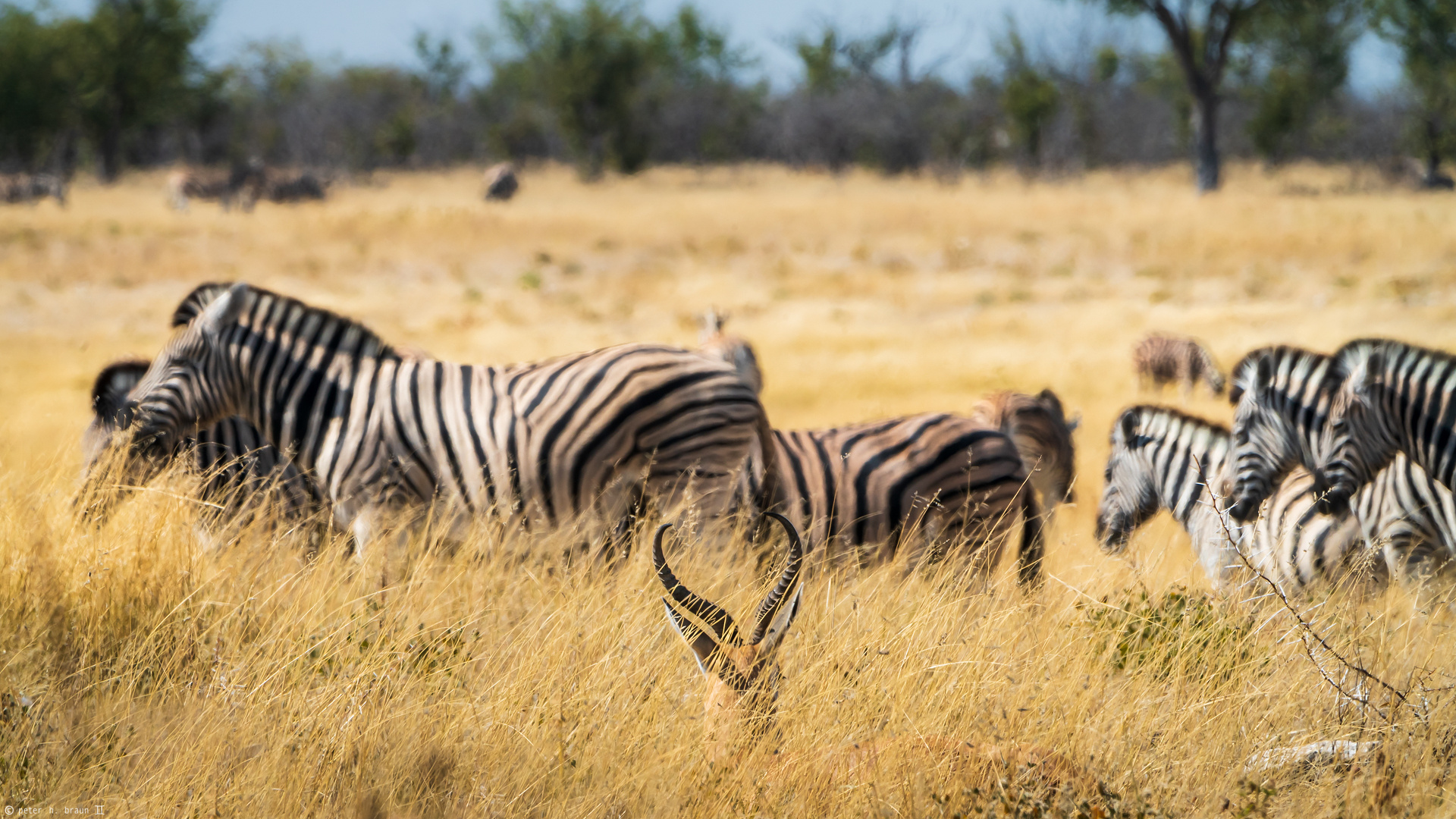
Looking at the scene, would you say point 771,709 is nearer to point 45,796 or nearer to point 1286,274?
point 45,796

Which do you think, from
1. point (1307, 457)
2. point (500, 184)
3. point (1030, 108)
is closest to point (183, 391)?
point (1307, 457)

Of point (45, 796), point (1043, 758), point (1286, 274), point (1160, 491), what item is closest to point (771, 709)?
point (1043, 758)

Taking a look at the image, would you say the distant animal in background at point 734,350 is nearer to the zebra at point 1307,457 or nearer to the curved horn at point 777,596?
the zebra at point 1307,457

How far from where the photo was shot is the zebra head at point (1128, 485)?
244 inches

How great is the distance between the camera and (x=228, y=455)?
18.9ft

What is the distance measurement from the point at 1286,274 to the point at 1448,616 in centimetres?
1907

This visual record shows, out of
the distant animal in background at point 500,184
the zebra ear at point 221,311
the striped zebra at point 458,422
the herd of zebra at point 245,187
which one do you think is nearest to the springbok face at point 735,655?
the striped zebra at point 458,422

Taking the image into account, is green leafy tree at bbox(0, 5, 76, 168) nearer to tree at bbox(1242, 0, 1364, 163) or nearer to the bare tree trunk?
the bare tree trunk

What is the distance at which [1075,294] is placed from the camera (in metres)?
20.7

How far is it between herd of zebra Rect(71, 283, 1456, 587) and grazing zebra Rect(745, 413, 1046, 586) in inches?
0.4

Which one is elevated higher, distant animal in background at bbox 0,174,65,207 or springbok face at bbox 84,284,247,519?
distant animal in background at bbox 0,174,65,207

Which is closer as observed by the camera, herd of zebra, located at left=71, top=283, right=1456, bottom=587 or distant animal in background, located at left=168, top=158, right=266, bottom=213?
herd of zebra, located at left=71, top=283, right=1456, bottom=587

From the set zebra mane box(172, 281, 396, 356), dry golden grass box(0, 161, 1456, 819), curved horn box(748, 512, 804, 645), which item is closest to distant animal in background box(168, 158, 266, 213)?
dry golden grass box(0, 161, 1456, 819)

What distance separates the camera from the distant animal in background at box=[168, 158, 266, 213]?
1465 inches
